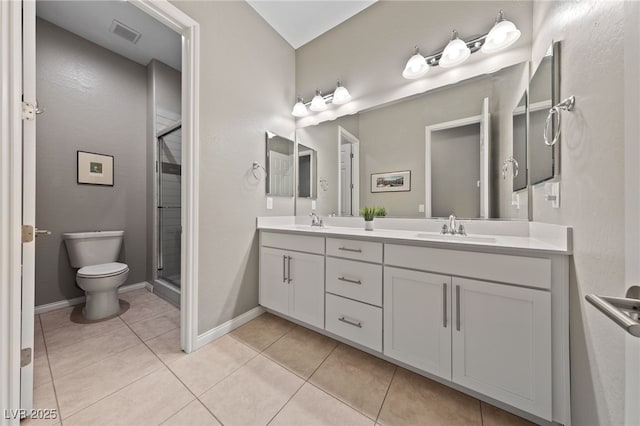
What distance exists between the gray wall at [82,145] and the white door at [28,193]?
1.67 meters

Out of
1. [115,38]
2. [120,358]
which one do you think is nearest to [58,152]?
[115,38]

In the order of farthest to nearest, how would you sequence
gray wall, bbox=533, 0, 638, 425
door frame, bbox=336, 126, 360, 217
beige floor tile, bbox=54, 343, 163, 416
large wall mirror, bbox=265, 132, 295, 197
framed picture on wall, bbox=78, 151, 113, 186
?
framed picture on wall, bbox=78, 151, 113, 186 < large wall mirror, bbox=265, 132, 295, 197 < door frame, bbox=336, 126, 360, 217 < beige floor tile, bbox=54, 343, 163, 416 < gray wall, bbox=533, 0, 638, 425

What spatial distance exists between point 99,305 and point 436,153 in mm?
3164

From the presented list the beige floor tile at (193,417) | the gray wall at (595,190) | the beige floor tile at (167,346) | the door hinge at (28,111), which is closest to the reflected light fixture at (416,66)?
the gray wall at (595,190)

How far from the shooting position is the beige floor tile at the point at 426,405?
1.07m

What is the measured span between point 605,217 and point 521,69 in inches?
48.9

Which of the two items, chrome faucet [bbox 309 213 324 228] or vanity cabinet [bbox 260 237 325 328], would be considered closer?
vanity cabinet [bbox 260 237 325 328]

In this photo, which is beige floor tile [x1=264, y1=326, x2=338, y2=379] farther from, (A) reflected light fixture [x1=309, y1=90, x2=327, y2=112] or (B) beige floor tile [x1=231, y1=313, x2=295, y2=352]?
(A) reflected light fixture [x1=309, y1=90, x2=327, y2=112]

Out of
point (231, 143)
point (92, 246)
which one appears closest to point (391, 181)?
point (231, 143)

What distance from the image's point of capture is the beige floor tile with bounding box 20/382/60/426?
1.04m

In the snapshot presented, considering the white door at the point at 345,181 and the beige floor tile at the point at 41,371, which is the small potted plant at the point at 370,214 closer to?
the white door at the point at 345,181

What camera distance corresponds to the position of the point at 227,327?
5.94ft

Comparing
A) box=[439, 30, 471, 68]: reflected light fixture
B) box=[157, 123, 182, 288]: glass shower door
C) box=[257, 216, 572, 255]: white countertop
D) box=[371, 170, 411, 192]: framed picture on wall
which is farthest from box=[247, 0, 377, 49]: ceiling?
box=[257, 216, 572, 255]: white countertop

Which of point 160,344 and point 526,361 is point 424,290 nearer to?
point 526,361
